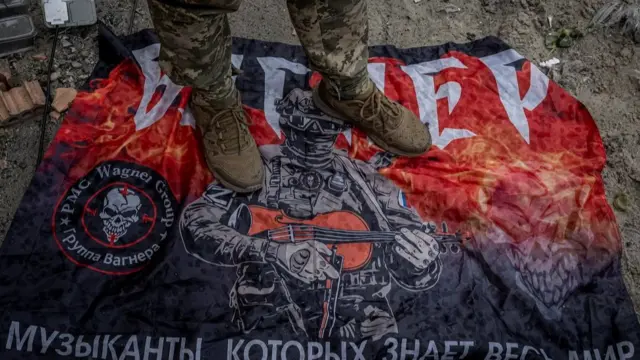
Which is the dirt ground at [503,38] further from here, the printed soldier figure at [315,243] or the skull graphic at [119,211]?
the printed soldier figure at [315,243]

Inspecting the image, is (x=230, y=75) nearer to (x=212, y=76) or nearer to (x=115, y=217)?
(x=212, y=76)

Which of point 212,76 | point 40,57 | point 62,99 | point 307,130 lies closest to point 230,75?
point 212,76

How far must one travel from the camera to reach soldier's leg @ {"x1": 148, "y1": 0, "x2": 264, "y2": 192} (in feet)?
3.58

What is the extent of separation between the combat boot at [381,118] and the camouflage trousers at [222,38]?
0.13 m

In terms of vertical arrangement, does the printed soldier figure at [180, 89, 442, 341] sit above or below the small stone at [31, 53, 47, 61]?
below

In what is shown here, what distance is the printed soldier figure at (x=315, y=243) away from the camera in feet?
4.49

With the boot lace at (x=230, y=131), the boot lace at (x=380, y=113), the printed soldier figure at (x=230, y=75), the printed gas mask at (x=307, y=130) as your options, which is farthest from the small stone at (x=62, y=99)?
the boot lace at (x=380, y=113)

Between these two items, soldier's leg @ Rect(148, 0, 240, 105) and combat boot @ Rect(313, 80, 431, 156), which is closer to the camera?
soldier's leg @ Rect(148, 0, 240, 105)

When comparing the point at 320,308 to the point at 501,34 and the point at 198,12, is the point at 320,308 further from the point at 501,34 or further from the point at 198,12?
the point at 501,34

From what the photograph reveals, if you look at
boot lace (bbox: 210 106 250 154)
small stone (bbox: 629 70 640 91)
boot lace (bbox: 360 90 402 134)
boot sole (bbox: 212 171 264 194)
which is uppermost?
small stone (bbox: 629 70 640 91)

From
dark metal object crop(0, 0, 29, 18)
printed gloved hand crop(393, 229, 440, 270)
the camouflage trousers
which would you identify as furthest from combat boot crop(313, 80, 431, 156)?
dark metal object crop(0, 0, 29, 18)

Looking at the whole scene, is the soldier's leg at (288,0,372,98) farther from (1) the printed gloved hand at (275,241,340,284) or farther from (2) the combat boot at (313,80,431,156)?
(1) the printed gloved hand at (275,241,340,284)

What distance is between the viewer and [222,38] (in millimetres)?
1245

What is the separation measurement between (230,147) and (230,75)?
21 centimetres
